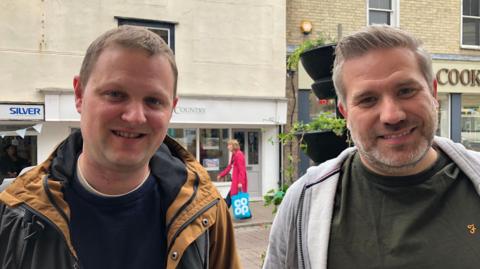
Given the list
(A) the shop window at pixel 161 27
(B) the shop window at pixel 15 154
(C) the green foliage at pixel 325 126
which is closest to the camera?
(C) the green foliage at pixel 325 126

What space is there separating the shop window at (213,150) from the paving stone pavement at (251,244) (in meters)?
3.88

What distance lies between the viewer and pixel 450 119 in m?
15.0

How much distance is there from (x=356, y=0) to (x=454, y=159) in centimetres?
1283

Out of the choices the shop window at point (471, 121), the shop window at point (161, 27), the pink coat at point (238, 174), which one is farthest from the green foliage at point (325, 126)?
the shop window at point (471, 121)

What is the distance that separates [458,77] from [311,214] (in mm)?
14700

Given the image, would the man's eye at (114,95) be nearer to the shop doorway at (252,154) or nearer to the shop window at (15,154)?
the shop window at (15,154)

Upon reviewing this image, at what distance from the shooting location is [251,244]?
7.97 metres

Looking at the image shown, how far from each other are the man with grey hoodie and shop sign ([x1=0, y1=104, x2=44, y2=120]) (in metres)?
10.4

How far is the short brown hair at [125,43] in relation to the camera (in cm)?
181

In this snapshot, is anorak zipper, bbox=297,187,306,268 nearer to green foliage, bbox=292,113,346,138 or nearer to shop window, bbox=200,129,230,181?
green foliage, bbox=292,113,346,138

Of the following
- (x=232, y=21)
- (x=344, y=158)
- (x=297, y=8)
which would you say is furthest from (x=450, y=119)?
(x=344, y=158)

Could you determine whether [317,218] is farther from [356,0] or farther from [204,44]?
[356,0]

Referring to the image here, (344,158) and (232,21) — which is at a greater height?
(232,21)

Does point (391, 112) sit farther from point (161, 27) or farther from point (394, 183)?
point (161, 27)
